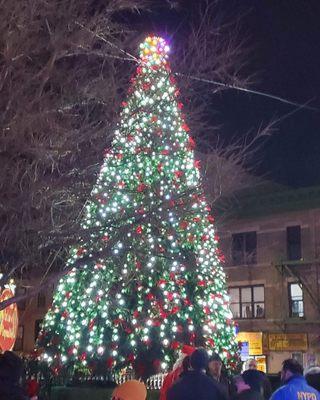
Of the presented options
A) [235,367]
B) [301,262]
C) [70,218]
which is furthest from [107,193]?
[301,262]

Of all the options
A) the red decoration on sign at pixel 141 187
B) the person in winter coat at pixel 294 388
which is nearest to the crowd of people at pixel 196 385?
the person in winter coat at pixel 294 388

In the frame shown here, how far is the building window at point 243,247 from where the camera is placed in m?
31.4

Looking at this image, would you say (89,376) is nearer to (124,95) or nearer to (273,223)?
(124,95)

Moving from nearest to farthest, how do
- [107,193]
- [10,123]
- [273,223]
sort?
1. [10,123]
2. [107,193]
3. [273,223]

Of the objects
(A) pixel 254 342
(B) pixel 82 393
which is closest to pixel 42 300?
(A) pixel 254 342

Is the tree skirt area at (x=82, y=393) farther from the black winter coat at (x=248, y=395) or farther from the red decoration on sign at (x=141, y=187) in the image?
the black winter coat at (x=248, y=395)

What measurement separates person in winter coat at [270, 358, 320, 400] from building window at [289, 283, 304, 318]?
24.4 m

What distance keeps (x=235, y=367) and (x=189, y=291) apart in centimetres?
197

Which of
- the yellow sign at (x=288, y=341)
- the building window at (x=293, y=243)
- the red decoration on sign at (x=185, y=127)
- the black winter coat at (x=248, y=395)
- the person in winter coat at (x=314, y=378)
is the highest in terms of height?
the building window at (x=293, y=243)

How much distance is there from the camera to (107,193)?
10828mm

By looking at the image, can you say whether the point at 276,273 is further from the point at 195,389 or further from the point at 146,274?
the point at 195,389

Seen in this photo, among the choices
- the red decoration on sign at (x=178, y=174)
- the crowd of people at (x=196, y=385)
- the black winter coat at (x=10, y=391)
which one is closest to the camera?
the black winter coat at (x=10, y=391)

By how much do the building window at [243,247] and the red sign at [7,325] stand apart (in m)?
19.6

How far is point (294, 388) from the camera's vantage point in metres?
5.41
